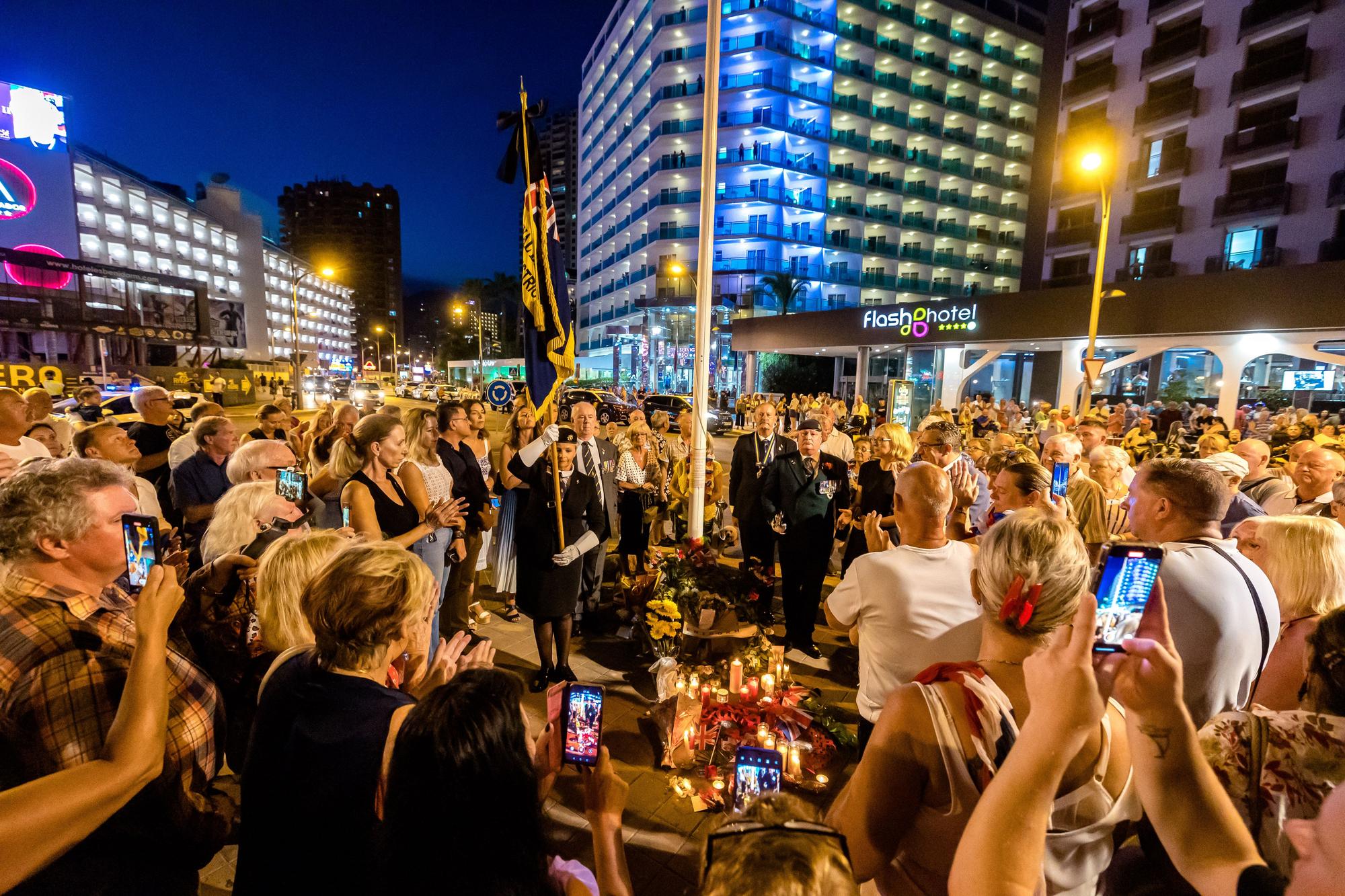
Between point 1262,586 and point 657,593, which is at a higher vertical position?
point 1262,586

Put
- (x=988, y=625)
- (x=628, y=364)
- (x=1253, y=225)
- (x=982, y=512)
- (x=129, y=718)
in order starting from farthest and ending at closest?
(x=628, y=364) → (x=1253, y=225) → (x=982, y=512) → (x=988, y=625) → (x=129, y=718)

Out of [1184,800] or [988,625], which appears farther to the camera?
[988,625]

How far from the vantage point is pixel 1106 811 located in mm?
1394

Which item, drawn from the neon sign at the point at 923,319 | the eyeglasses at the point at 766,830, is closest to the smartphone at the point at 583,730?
the eyeglasses at the point at 766,830

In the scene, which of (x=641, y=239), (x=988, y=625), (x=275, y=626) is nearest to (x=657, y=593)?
(x=275, y=626)

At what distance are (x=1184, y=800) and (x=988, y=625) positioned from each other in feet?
1.71

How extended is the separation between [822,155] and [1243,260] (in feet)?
95.6

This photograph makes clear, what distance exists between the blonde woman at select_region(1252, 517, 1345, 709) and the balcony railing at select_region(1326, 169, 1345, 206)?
29720 millimetres

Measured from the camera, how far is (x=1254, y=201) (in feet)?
75.7

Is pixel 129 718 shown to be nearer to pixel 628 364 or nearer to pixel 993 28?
pixel 628 364

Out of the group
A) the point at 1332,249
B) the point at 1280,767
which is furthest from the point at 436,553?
the point at 1332,249

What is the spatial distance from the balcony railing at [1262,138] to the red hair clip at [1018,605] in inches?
1309

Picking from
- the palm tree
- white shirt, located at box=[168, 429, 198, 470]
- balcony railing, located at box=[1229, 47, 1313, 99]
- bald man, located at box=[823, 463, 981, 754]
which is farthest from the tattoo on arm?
the palm tree

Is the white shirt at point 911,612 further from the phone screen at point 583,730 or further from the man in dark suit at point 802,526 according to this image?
the man in dark suit at point 802,526
